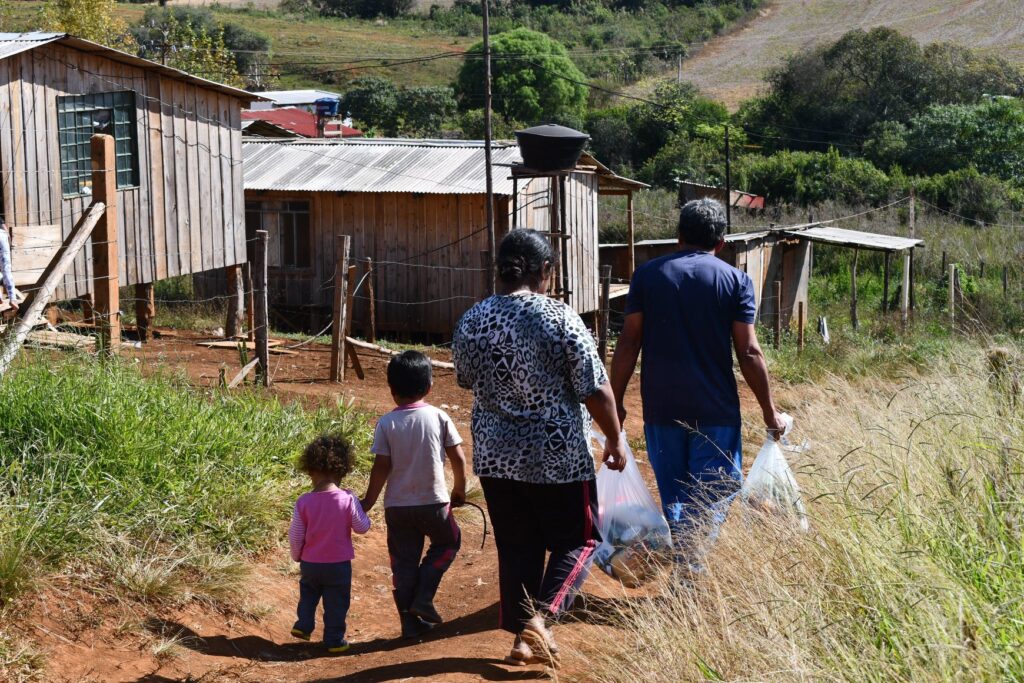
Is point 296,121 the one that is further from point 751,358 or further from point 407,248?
point 751,358

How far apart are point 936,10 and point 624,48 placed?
19.1 meters

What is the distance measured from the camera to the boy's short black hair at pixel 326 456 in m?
4.75

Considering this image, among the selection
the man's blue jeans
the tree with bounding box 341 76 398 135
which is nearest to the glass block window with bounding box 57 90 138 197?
the man's blue jeans

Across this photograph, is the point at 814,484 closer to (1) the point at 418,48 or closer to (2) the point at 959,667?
(2) the point at 959,667

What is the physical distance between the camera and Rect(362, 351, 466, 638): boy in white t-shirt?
4742 mm

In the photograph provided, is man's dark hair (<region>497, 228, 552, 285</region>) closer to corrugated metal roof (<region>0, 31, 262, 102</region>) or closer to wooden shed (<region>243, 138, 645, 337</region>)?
corrugated metal roof (<region>0, 31, 262, 102</region>)

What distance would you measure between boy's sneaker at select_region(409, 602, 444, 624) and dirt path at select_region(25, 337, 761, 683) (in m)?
0.08

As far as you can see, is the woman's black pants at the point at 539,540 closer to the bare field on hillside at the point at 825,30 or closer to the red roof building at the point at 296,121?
the red roof building at the point at 296,121

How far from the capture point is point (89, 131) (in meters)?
12.8

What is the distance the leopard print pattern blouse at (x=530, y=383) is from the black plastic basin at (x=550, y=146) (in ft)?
18.4

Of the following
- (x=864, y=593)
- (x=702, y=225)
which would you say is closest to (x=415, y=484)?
(x=702, y=225)

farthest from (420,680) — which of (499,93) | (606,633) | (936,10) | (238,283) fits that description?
(936,10)

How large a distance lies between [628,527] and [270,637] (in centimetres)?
181

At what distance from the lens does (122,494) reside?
5301 mm
